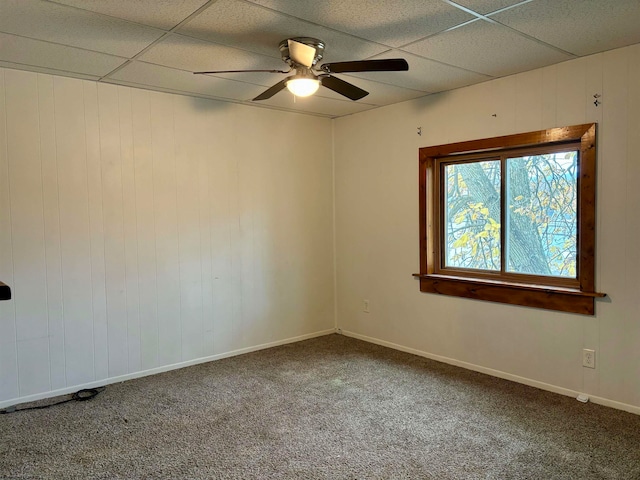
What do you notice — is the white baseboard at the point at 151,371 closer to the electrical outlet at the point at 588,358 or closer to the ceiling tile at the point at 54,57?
the ceiling tile at the point at 54,57

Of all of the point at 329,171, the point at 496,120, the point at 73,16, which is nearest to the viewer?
the point at 73,16

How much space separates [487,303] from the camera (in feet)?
12.4

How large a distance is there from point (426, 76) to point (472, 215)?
1258 millimetres

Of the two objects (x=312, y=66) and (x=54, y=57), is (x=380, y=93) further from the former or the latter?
(x=54, y=57)

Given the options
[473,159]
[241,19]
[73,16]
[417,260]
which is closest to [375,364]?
[417,260]

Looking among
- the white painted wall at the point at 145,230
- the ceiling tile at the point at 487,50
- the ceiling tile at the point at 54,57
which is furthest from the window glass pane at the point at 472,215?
the ceiling tile at the point at 54,57

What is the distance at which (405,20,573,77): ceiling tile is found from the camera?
8.85 feet

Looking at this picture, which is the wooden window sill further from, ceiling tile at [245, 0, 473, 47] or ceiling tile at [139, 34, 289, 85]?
ceiling tile at [139, 34, 289, 85]

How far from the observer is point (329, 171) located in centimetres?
509

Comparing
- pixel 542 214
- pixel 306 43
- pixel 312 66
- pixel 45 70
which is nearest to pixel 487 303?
pixel 542 214

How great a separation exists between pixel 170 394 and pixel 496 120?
3.30 m

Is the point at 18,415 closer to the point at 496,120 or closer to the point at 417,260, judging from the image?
the point at 417,260

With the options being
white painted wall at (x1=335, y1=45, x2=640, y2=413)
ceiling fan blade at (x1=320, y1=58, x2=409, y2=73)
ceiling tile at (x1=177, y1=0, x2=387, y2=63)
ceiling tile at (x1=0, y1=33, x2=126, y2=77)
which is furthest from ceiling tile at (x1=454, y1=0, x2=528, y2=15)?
ceiling tile at (x1=0, y1=33, x2=126, y2=77)

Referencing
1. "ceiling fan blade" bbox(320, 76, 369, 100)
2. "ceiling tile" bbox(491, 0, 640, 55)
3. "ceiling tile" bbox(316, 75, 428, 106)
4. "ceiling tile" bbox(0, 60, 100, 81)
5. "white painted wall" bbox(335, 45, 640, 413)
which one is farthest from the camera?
"ceiling tile" bbox(316, 75, 428, 106)
